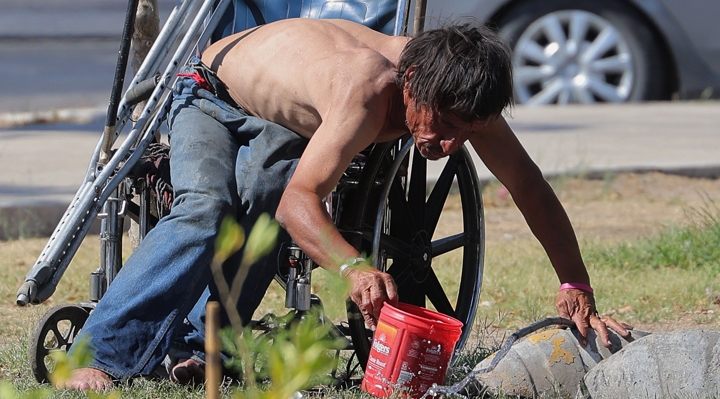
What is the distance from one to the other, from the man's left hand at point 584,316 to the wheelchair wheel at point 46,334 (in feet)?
4.87

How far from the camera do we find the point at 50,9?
14633mm

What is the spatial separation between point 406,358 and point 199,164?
888mm

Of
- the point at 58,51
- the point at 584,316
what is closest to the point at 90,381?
the point at 584,316

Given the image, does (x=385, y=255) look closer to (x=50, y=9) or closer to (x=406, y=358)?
(x=406, y=358)

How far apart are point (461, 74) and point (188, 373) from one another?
1.22 meters

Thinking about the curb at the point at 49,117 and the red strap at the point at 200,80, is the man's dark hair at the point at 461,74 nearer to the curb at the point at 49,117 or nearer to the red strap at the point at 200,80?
the red strap at the point at 200,80

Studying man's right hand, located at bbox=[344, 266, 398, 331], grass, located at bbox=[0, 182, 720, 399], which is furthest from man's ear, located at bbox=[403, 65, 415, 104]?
grass, located at bbox=[0, 182, 720, 399]

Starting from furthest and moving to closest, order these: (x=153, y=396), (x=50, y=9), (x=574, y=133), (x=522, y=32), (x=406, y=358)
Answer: (x=50, y=9)
(x=522, y=32)
(x=574, y=133)
(x=153, y=396)
(x=406, y=358)

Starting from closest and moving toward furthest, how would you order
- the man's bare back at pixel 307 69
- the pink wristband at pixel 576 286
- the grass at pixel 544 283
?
the man's bare back at pixel 307 69 → the pink wristband at pixel 576 286 → the grass at pixel 544 283

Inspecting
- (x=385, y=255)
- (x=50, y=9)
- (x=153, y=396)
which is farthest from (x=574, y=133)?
(x=50, y=9)

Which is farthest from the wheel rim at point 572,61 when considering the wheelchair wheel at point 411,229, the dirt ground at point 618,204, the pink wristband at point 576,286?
the pink wristband at point 576,286

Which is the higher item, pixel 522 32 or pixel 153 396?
pixel 522 32

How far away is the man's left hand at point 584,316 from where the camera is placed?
3277 mm

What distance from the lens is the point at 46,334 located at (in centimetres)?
333
